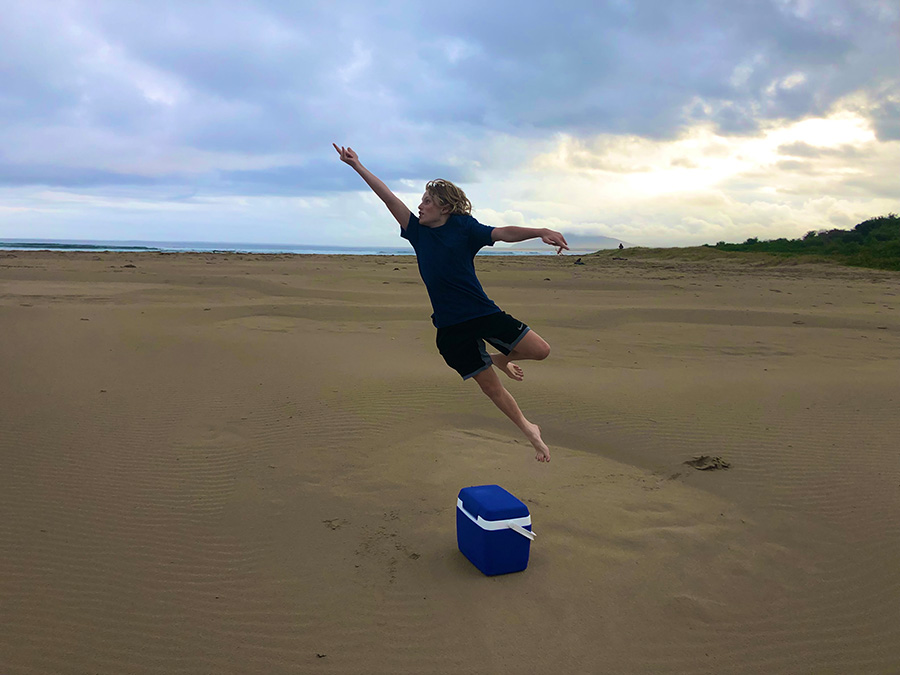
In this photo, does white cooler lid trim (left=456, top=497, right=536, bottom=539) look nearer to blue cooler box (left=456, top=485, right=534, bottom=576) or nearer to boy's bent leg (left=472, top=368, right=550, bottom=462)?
blue cooler box (left=456, top=485, right=534, bottom=576)

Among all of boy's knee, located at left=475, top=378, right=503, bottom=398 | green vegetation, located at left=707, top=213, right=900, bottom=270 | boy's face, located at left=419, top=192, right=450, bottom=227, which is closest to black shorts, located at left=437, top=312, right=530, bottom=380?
boy's knee, located at left=475, top=378, right=503, bottom=398

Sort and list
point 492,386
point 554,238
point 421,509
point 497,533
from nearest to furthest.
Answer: point 497,533 → point 554,238 → point 492,386 → point 421,509

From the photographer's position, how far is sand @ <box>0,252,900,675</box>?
351 cm

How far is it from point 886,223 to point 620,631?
132 ft

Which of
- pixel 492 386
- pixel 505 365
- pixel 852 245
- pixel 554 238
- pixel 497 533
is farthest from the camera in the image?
pixel 852 245

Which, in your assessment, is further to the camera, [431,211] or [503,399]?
[503,399]

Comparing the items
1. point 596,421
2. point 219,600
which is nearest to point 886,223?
point 596,421

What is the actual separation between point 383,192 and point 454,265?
0.81m

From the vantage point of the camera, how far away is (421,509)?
16.7 ft

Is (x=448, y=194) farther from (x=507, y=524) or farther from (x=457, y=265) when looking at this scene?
(x=507, y=524)

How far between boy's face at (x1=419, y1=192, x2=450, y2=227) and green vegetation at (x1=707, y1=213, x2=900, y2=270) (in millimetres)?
28035

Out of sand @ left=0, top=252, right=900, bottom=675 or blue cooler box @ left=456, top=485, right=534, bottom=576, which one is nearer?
sand @ left=0, top=252, right=900, bottom=675

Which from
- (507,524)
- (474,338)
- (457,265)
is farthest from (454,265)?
(507,524)

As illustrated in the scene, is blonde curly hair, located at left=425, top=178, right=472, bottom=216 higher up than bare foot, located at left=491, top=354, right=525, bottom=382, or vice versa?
blonde curly hair, located at left=425, top=178, right=472, bottom=216
